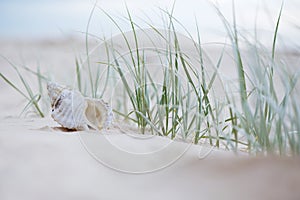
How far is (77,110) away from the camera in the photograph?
1526 mm

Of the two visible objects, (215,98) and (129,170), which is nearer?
(129,170)

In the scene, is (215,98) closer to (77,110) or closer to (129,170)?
(77,110)

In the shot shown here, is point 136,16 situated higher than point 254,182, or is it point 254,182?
point 136,16

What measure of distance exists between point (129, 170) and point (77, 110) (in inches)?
21.7

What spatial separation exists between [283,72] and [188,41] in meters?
0.45

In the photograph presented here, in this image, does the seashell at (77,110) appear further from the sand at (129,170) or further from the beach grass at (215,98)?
the sand at (129,170)

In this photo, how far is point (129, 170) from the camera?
40.5 inches

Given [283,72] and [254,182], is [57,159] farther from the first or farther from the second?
[283,72]

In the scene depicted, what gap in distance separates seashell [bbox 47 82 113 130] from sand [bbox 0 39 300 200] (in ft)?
0.80

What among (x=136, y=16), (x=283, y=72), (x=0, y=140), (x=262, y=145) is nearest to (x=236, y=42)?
(x=283, y=72)

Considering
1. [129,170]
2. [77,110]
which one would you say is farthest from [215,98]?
[129,170]

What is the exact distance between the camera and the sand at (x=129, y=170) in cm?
90

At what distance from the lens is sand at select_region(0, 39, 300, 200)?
0.90 metres

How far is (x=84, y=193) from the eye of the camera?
949 millimetres
